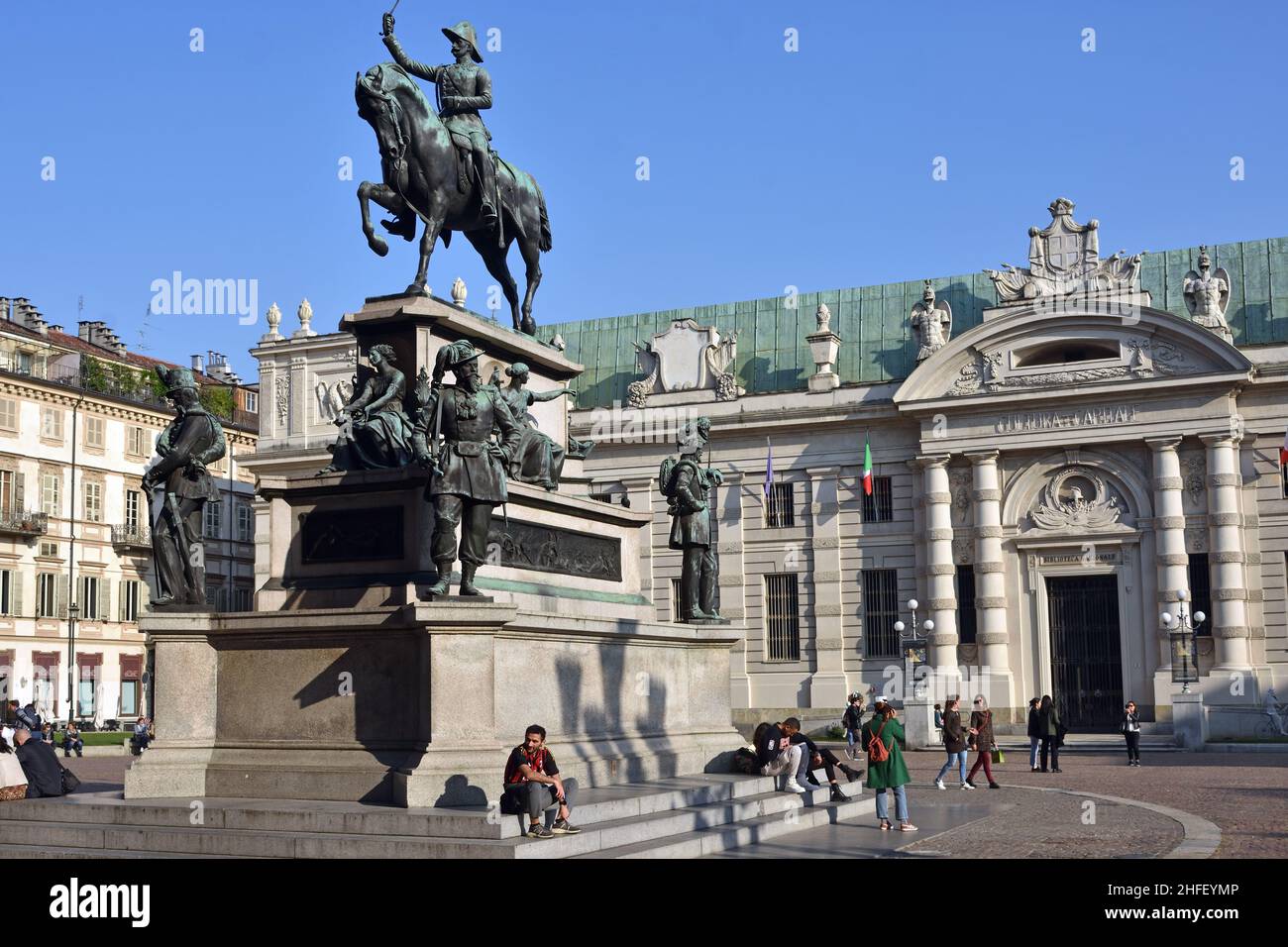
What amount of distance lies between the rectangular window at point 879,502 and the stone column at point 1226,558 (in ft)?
37.5

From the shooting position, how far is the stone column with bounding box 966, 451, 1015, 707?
52.4 meters

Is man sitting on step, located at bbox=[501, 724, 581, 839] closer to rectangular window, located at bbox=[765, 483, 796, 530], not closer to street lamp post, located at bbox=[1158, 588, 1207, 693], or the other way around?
street lamp post, located at bbox=[1158, 588, 1207, 693]

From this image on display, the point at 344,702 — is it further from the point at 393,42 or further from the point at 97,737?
the point at 97,737

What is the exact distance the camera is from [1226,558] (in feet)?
163

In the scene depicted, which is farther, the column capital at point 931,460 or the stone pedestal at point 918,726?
the column capital at point 931,460

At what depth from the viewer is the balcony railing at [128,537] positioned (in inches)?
2623

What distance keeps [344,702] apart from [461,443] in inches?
114

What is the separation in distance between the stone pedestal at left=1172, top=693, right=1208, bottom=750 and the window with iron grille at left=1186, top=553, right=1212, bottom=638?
6.55 meters

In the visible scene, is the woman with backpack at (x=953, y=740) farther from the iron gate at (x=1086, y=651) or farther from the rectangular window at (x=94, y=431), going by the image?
the rectangular window at (x=94, y=431)

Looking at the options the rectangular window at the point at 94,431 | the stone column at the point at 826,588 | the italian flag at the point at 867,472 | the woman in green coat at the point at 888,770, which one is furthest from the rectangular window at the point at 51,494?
the woman in green coat at the point at 888,770

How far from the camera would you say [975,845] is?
1656 cm

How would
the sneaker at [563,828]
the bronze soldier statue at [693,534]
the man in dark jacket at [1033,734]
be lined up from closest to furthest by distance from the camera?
the sneaker at [563,828]
the bronze soldier statue at [693,534]
the man in dark jacket at [1033,734]

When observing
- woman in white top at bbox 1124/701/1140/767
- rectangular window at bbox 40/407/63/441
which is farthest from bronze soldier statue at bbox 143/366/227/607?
rectangular window at bbox 40/407/63/441

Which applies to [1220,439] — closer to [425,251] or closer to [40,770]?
[425,251]
